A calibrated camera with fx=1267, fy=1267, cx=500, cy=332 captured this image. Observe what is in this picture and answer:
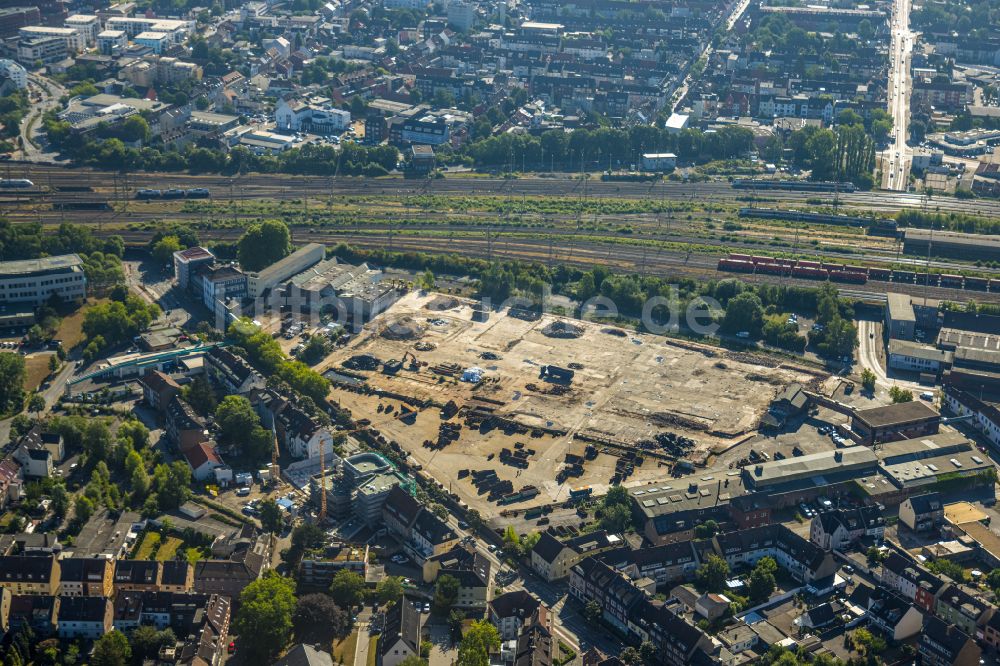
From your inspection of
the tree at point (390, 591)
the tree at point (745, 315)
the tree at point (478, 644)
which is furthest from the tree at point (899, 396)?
the tree at point (390, 591)

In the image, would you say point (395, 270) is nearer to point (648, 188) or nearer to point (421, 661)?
point (648, 188)

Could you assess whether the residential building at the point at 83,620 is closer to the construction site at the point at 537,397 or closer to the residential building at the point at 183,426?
the residential building at the point at 183,426

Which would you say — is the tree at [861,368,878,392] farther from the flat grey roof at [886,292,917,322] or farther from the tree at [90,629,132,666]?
the tree at [90,629,132,666]

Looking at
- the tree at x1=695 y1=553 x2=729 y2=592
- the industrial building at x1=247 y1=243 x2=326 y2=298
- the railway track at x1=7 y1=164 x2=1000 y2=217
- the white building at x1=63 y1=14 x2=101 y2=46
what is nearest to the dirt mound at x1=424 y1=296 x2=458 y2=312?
the industrial building at x1=247 y1=243 x2=326 y2=298

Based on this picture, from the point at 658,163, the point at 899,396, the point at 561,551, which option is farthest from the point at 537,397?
the point at 658,163

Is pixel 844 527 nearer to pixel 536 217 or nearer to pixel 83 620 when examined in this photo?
pixel 83 620
